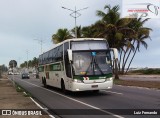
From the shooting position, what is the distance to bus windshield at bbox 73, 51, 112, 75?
21094 mm

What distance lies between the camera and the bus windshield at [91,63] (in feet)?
69.2

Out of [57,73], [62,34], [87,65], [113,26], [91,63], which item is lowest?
[57,73]

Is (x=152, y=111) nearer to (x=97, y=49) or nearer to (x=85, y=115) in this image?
(x=85, y=115)

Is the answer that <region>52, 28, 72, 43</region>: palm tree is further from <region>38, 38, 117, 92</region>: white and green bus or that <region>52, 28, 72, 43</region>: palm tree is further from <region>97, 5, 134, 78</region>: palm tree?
<region>38, 38, 117, 92</region>: white and green bus

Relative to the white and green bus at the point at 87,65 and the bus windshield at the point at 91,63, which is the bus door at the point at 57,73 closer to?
the white and green bus at the point at 87,65

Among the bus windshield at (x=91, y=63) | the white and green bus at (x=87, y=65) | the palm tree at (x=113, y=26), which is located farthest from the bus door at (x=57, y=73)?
the palm tree at (x=113, y=26)

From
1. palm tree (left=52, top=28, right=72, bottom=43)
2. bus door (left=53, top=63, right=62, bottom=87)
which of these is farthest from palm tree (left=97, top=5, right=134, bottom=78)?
palm tree (left=52, top=28, right=72, bottom=43)

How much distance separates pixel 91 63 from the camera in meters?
21.2

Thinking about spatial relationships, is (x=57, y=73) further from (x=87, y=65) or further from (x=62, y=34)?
(x=62, y=34)

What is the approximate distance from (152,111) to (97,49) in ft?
27.9

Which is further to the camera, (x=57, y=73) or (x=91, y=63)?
(x=57, y=73)

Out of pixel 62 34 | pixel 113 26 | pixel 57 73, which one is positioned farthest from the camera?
pixel 62 34

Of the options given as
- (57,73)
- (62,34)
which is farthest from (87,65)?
(62,34)

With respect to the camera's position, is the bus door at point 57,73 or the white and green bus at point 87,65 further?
the bus door at point 57,73
